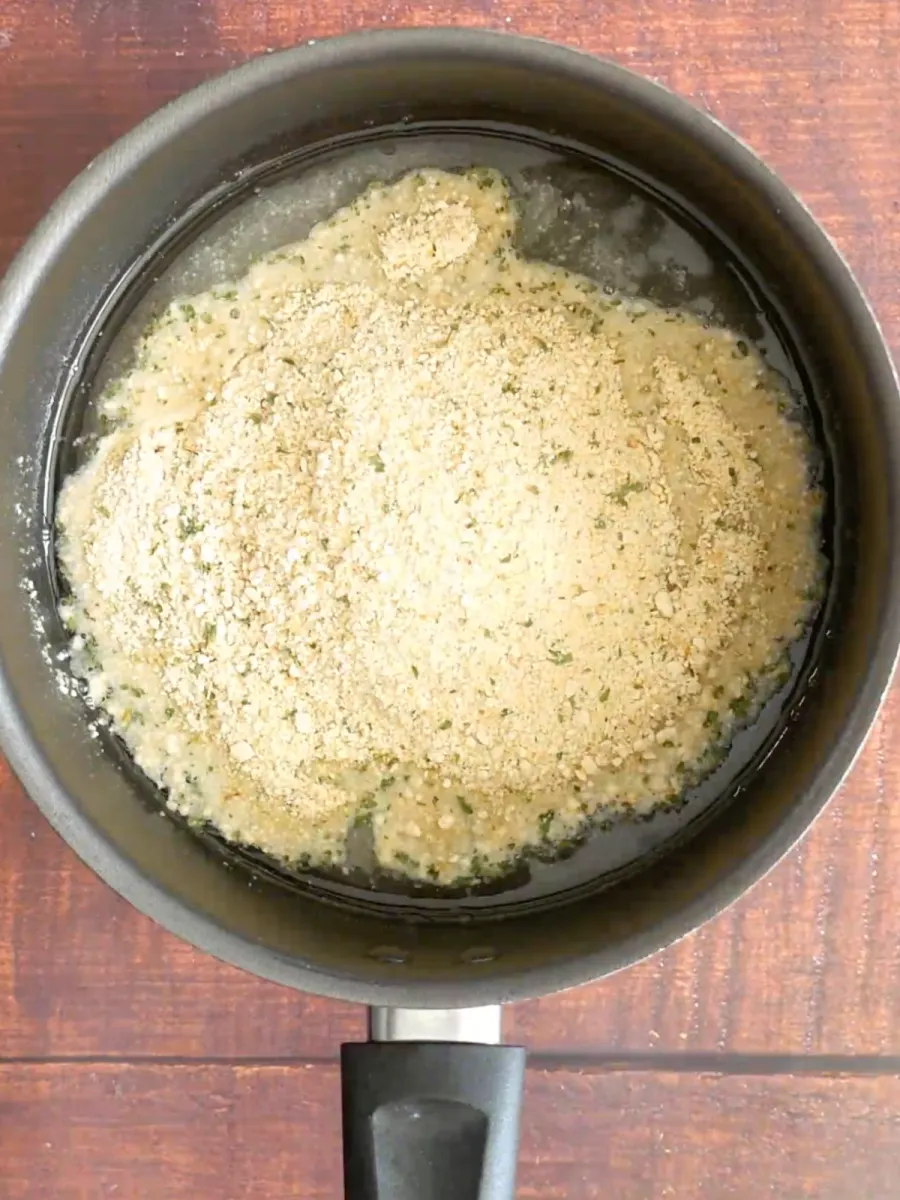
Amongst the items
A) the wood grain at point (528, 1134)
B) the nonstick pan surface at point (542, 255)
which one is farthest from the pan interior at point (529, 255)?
the wood grain at point (528, 1134)

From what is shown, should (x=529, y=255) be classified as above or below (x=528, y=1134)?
above

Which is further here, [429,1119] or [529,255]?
[529,255]

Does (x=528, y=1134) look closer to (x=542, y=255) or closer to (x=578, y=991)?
(x=578, y=991)

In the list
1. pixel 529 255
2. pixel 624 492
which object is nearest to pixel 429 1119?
pixel 624 492

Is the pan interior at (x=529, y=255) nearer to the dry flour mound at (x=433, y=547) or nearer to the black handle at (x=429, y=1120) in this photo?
the dry flour mound at (x=433, y=547)

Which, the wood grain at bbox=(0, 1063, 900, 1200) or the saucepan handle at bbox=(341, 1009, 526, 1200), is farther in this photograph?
the wood grain at bbox=(0, 1063, 900, 1200)

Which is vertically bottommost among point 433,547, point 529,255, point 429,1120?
point 429,1120

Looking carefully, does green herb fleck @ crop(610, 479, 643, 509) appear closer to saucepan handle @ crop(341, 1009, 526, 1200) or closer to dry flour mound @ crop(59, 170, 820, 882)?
dry flour mound @ crop(59, 170, 820, 882)

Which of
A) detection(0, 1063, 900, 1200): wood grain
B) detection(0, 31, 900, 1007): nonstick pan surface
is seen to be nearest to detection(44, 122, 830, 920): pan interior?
detection(0, 31, 900, 1007): nonstick pan surface
